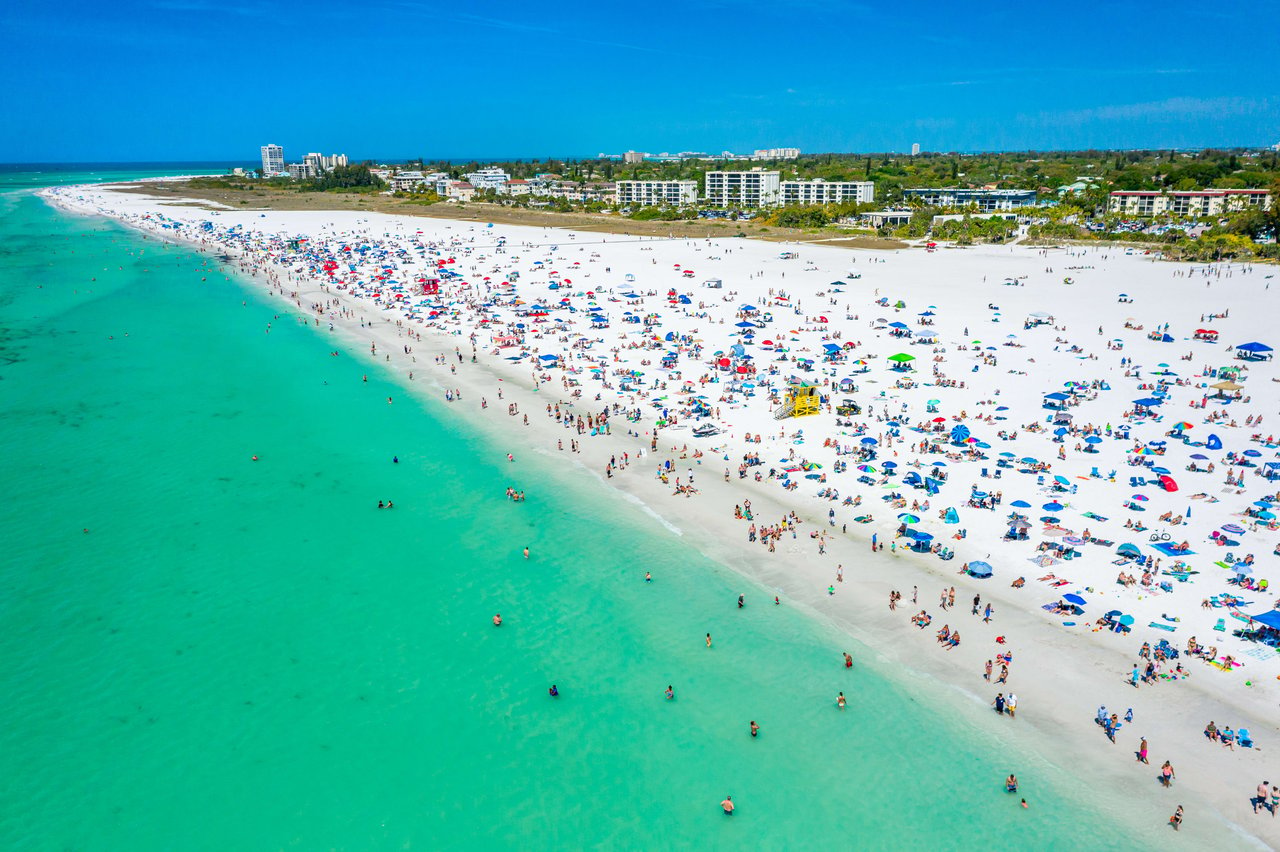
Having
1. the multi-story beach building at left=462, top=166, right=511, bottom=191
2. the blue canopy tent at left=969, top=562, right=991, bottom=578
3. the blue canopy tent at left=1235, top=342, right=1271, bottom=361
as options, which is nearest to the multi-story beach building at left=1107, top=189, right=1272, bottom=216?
the blue canopy tent at left=1235, top=342, right=1271, bottom=361

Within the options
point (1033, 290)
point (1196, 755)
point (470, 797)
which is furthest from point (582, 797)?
point (1033, 290)

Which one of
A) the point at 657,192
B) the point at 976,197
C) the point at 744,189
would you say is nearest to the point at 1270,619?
the point at 976,197

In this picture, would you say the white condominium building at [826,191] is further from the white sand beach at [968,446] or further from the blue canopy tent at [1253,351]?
the blue canopy tent at [1253,351]

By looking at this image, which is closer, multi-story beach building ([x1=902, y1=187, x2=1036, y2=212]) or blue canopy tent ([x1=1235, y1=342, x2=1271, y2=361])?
blue canopy tent ([x1=1235, y1=342, x2=1271, y2=361])

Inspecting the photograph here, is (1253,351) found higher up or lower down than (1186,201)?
lower down

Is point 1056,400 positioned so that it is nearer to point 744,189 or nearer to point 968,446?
point 968,446

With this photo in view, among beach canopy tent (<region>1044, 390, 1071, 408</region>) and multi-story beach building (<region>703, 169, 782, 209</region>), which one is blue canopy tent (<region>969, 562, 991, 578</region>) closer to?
beach canopy tent (<region>1044, 390, 1071, 408</region>)

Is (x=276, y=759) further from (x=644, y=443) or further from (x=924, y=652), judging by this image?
(x=644, y=443)
